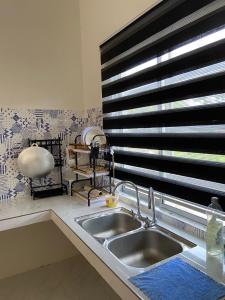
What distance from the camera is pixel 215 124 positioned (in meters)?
1.15

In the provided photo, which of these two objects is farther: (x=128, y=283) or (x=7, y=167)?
(x=7, y=167)

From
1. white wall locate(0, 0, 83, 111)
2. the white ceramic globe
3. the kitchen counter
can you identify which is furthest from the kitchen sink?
white wall locate(0, 0, 83, 111)

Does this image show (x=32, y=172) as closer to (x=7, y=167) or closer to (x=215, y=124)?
(x=7, y=167)

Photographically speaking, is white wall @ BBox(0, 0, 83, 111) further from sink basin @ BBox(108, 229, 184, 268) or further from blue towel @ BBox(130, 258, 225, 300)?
blue towel @ BBox(130, 258, 225, 300)

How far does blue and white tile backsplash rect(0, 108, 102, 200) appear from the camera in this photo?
212 centimetres

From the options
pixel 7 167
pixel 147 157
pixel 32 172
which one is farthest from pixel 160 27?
pixel 7 167

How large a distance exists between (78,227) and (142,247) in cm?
40

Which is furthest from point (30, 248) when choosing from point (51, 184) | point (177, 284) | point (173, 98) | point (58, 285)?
point (173, 98)

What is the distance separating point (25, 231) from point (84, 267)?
68 centimetres

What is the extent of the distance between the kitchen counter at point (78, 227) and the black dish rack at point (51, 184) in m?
0.08

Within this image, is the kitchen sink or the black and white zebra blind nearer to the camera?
the black and white zebra blind

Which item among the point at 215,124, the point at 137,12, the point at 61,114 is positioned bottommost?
the point at 215,124

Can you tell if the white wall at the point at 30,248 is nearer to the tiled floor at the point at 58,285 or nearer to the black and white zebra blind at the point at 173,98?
the tiled floor at the point at 58,285

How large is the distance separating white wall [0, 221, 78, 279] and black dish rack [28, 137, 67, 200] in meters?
0.34
